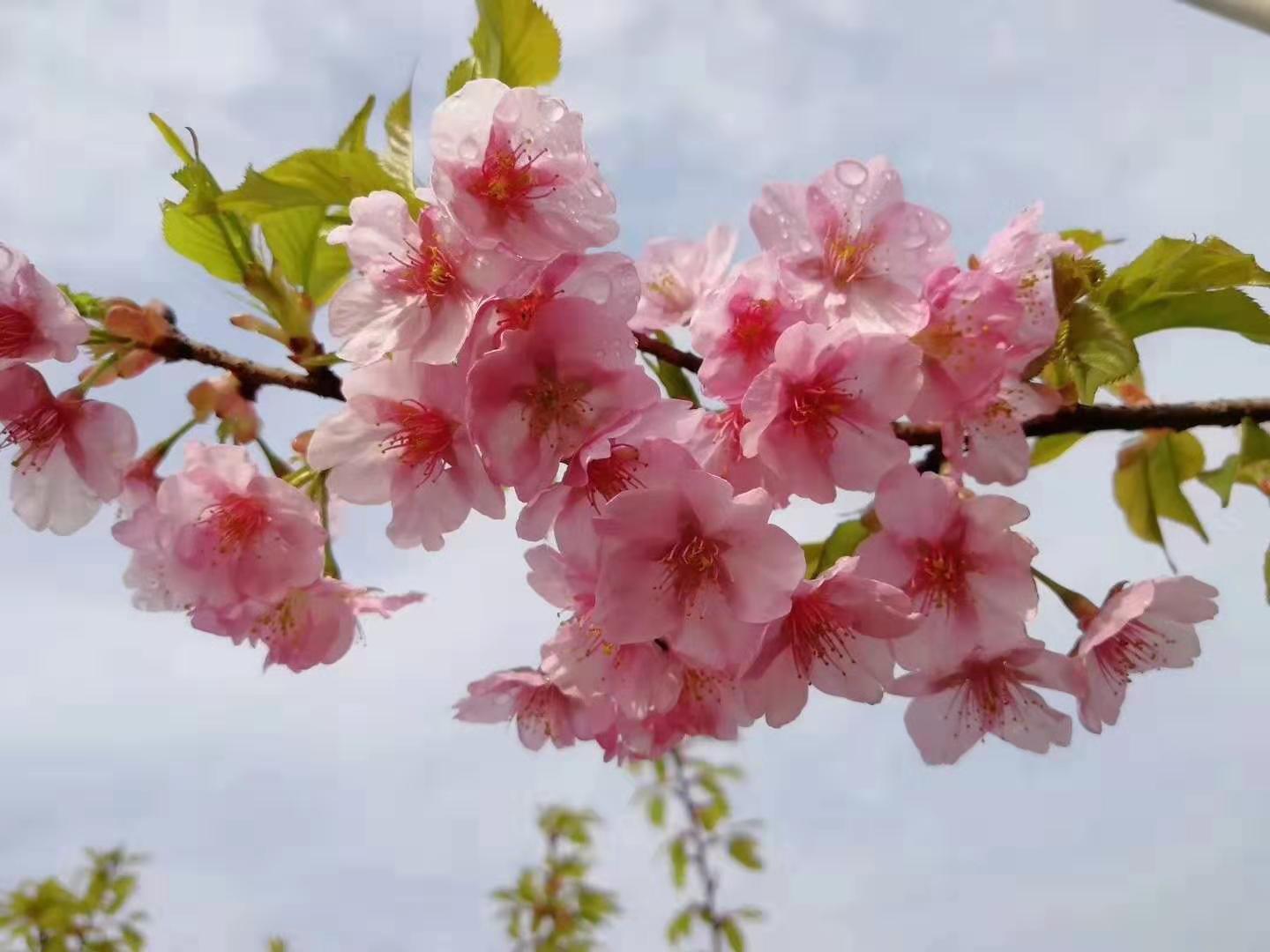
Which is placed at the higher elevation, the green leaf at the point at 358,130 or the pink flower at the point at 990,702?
the green leaf at the point at 358,130

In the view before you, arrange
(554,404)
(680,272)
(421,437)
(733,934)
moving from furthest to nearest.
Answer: (733,934)
(680,272)
(421,437)
(554,404)

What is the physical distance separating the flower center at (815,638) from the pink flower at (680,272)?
708mm

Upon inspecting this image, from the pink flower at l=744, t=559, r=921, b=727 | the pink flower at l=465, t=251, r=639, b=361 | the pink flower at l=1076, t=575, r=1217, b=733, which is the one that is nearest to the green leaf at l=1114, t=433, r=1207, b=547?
the pink flower at l=1076, t=575, r=1217, b=733

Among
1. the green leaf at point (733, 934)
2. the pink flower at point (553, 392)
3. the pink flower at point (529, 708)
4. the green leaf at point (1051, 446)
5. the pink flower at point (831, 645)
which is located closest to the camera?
the pink flower at point (553, 392)

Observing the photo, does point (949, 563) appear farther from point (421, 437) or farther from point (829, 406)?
point (421, 437)

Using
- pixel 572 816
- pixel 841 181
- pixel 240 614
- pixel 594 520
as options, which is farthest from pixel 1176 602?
pixel 572 816

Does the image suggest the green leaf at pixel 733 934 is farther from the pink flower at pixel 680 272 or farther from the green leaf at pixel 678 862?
the pink flower at pixel 680 272

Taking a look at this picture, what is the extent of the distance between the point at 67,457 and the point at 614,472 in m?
0.85

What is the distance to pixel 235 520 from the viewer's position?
1.51 metres

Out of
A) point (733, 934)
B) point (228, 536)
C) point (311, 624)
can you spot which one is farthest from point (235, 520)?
point (733, 934)

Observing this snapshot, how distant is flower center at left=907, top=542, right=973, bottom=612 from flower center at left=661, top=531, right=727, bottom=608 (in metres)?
0.29

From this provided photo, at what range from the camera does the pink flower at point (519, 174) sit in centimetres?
123

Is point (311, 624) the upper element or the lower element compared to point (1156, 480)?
lower

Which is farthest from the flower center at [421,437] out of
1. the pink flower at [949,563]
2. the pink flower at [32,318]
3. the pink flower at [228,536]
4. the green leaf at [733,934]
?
the green leaf at [733,934]
